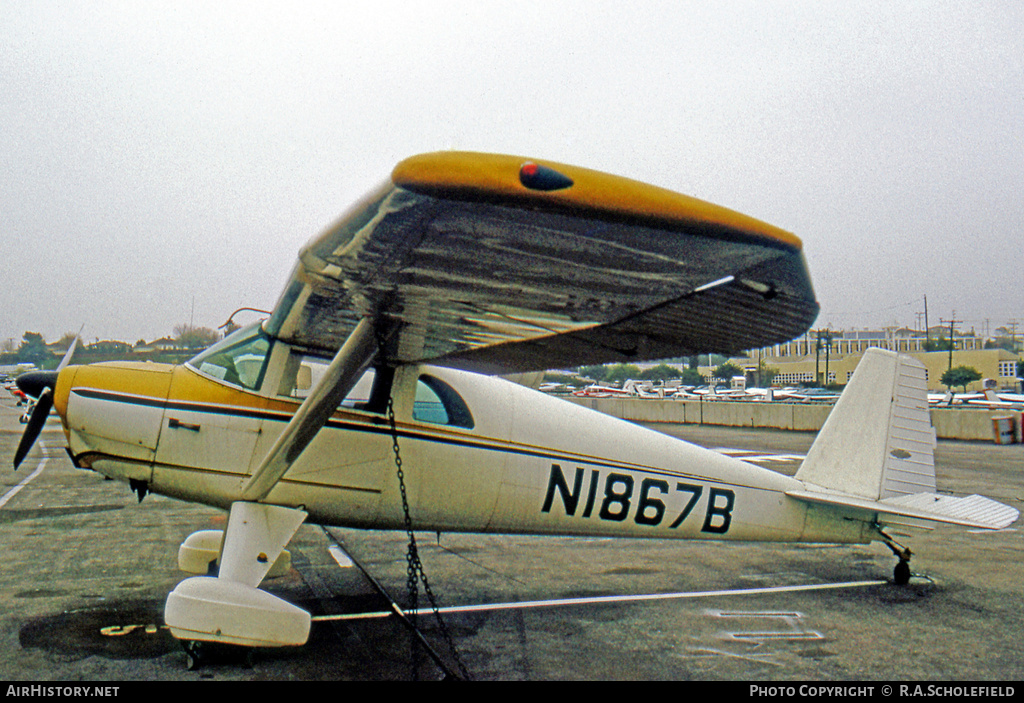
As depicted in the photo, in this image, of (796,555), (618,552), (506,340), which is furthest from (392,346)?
(796,555)

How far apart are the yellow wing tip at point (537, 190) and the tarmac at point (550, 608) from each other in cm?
277

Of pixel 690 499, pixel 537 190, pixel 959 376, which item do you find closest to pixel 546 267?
pixel 537 190

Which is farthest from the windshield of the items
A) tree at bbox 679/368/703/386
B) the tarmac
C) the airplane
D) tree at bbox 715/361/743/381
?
tree at bbox 715/361/743/381

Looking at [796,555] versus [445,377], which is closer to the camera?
[445,377]

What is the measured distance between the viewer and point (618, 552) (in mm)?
7324

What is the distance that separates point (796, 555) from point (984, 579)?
1633 millimetres

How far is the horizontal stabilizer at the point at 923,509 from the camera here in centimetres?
497

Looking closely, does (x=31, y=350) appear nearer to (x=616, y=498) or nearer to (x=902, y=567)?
(x=616, y=498)

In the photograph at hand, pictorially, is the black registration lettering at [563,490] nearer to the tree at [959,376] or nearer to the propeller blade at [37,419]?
the propeller blade at [37,419]

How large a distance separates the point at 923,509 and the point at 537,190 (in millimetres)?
4867

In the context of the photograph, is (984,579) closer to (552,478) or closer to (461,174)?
(552,478)

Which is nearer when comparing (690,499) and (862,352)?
(690,499)

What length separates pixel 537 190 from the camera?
186 cm
